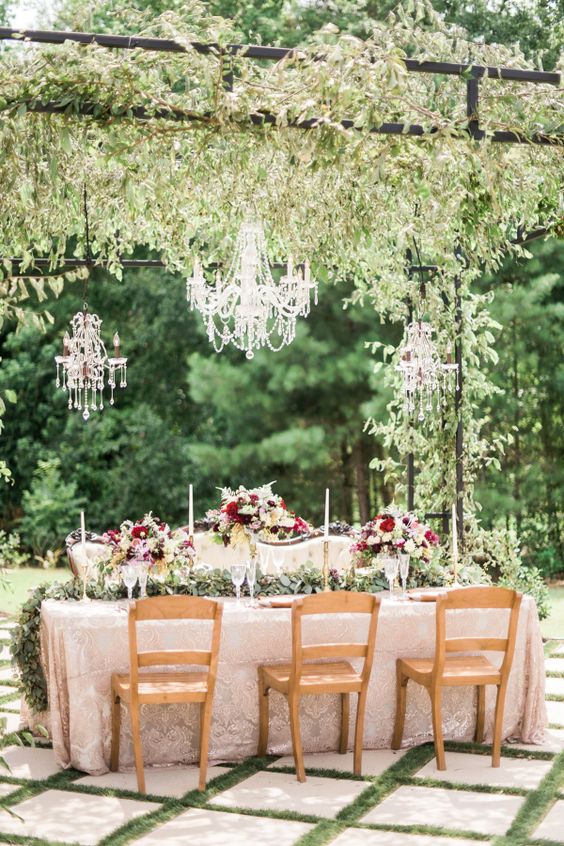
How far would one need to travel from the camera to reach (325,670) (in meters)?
4.98

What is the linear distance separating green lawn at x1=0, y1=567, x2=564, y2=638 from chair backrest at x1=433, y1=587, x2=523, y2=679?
2.27 metres

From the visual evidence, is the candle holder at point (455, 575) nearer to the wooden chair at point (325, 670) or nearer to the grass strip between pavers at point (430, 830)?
the wooden chair at point (325, 670)

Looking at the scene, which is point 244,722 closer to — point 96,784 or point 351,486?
point 96,784

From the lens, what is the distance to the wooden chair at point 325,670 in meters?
4.71

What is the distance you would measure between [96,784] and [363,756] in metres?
1.21

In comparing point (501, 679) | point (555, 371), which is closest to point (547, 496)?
point (555, 371)

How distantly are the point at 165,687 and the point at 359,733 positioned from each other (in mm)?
865

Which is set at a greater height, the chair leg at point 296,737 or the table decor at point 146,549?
the table decor at point 146,549

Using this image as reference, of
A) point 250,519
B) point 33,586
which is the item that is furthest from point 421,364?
point 33,586

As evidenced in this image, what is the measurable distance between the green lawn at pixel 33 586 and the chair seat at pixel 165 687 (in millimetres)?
1309

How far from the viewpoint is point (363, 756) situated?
16.8 ft

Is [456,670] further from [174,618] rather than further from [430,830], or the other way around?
[174,618]

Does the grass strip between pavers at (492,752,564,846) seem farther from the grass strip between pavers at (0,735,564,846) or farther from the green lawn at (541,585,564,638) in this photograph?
the green lawn at (541,585,564,638)

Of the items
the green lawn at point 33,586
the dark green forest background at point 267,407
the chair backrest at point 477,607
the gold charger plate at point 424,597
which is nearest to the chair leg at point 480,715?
the chair backrest at point 477,607
